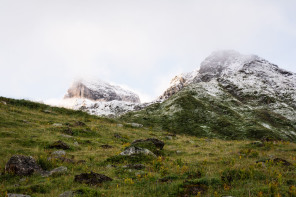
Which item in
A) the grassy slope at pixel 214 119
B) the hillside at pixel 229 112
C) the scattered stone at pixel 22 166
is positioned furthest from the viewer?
the hillside at pixel 229 112

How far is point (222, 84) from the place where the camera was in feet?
502

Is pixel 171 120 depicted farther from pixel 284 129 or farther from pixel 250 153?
pixel 250 153

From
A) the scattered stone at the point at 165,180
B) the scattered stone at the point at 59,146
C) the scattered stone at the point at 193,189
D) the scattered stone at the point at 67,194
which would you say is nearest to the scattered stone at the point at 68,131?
the scattered stone at the point at 59,146

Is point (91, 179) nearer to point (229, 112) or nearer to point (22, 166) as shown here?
point (22, 166)

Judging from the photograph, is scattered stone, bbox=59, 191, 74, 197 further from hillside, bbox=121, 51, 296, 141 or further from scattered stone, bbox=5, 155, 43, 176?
hillside, bbox=121, 51, 296, 141

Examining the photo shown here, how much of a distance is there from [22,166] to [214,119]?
288ft

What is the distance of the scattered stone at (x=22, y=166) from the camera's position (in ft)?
37.5

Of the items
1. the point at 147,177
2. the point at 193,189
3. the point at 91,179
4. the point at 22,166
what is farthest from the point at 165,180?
the point at 22,166

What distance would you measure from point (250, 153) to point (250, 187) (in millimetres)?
8975

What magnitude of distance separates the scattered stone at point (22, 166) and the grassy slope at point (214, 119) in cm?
7128

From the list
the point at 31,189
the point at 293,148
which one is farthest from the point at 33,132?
the point at 293,148

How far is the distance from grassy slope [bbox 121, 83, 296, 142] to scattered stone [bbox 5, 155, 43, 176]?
71284 millimetres

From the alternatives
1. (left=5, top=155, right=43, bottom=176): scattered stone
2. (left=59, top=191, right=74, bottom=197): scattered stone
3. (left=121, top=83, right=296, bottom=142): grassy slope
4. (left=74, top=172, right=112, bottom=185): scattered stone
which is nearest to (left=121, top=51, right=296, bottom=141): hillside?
(left=121, top=83, right=296, bottom=142): grassy slope

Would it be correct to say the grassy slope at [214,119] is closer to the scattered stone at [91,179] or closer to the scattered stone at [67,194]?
the scattered stone at [91,179]
